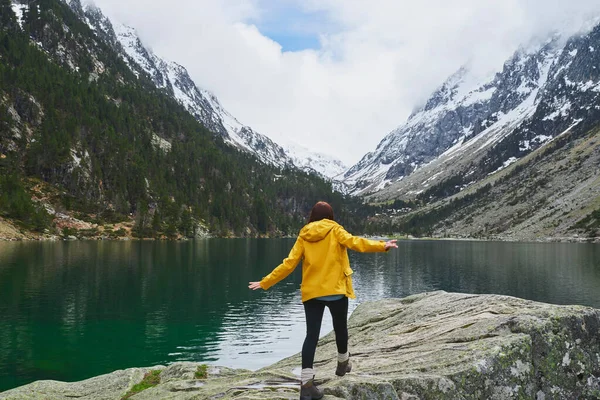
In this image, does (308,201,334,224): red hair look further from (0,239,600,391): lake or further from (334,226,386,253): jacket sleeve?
(0,239,600,391): lake

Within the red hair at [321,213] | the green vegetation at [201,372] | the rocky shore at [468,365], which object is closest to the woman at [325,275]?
the red hair at [321,213]

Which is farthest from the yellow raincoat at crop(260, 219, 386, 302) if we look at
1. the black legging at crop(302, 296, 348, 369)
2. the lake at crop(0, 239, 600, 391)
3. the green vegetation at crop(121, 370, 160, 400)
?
the lake at crop(0, 239, 600, 391)

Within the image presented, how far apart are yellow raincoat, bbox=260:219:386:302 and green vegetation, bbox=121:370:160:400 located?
896cm

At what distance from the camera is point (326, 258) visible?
34.9 ft

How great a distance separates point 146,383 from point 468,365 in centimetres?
1189

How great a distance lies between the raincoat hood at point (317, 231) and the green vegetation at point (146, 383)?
9.38 metres

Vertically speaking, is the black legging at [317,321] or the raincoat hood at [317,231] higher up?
the raincoat hood at [317,231]

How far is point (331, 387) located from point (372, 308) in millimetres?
14555

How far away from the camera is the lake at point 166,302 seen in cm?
3250

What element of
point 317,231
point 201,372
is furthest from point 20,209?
point 317,231

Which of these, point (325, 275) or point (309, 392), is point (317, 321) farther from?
point (309, 392)

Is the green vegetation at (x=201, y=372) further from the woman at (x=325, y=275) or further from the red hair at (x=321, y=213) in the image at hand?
the red hair at (x=321, y=213)

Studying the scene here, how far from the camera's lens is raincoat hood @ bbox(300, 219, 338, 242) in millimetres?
10781

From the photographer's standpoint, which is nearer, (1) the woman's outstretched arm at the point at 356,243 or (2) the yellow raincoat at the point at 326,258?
(2) the yellow raincoat at the point at 326,258
